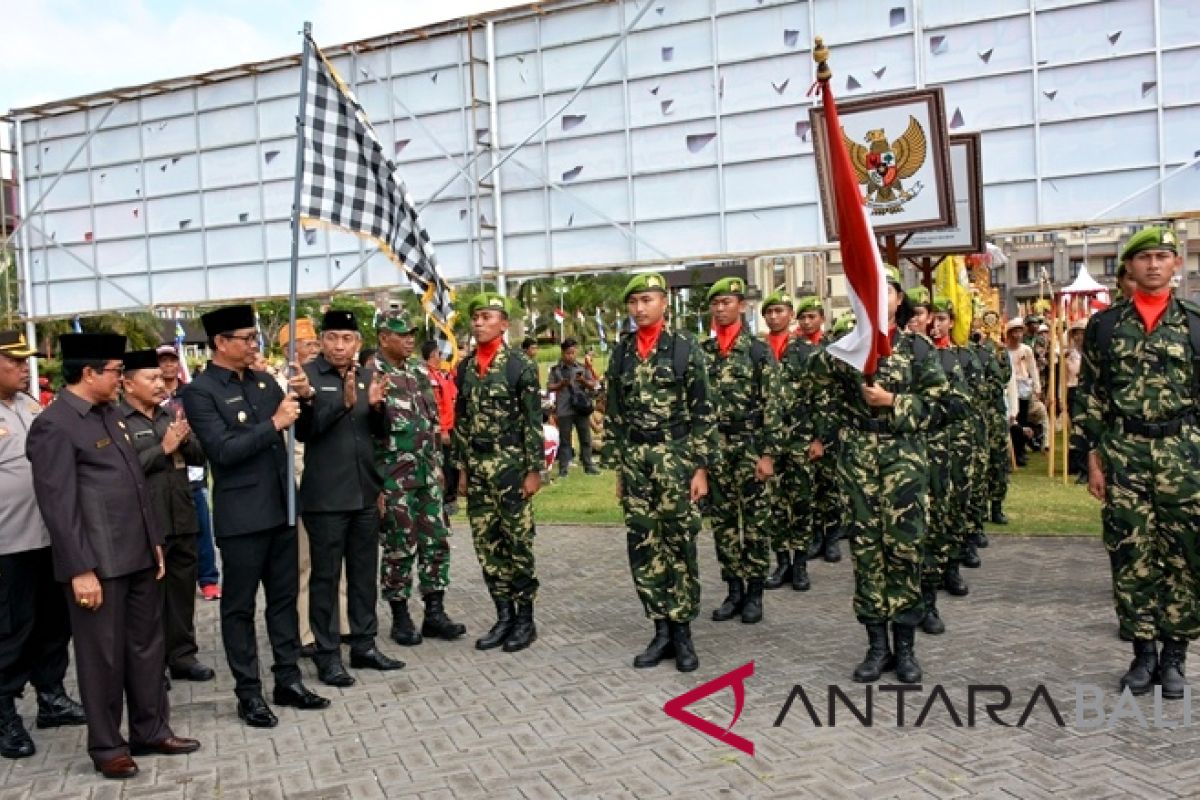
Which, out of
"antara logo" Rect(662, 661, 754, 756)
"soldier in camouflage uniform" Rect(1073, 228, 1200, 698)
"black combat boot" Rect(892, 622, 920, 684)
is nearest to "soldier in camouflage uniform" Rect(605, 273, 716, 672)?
"antara logo" Rect(662, 661, 754, 756)

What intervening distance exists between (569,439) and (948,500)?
9.69 m

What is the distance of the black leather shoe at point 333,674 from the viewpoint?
6.12 metres

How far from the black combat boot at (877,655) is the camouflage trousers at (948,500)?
0.59 metres

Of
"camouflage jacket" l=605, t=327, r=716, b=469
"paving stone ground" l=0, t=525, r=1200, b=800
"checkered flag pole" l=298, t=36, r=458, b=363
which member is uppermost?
"checkered flag pole" l=298, t=36, r=458, b=363

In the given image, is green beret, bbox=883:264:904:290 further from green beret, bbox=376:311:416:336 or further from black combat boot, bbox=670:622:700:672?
green beret, bbox=376:311:416:336

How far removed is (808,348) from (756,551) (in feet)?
7.26

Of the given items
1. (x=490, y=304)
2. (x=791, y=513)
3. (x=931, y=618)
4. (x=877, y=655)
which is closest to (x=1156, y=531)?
(x=877, y=655)

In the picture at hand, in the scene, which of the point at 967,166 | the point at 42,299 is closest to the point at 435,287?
the point at 967,166

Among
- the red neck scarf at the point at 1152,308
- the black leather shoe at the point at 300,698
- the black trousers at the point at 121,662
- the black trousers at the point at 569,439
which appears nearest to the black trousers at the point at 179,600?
the black leather shoe at the point at 300,698

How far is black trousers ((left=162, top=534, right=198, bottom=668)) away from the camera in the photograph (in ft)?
21.2

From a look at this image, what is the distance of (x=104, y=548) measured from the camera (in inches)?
188

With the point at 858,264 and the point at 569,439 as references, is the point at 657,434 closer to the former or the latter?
the point at 858,264

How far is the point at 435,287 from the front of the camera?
6.57 meters

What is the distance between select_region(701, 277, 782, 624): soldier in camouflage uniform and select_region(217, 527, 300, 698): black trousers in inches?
114
